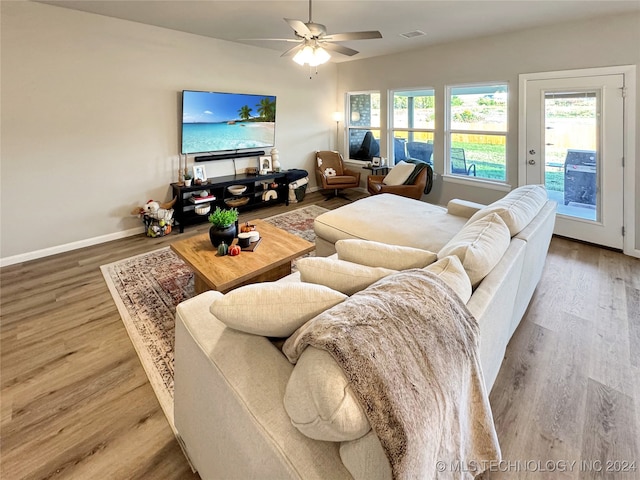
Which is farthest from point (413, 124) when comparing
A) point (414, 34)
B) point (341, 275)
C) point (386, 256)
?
point (341, 275)

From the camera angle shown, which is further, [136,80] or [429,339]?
[136,80]

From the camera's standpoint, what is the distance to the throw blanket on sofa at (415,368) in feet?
2.59

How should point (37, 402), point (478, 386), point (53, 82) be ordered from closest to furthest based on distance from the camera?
point (478, 386), point (37, 402), point (53, 82)

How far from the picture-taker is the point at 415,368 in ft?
2.89

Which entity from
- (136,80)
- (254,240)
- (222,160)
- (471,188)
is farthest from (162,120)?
(471,188)

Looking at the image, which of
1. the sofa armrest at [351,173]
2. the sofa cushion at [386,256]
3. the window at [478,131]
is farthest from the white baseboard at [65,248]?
the window at [478,131]

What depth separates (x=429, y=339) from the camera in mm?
961

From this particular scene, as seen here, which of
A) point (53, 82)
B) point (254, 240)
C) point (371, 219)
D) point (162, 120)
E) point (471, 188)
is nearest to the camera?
point (254, 240)

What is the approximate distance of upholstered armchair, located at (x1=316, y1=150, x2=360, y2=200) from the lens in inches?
242

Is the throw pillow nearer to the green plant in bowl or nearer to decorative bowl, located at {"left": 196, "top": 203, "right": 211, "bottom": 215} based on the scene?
decorative bowl, located at {"left": 196, "top": 203, "right": 211, "bottom": 215}

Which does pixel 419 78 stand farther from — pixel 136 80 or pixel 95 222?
pixel 95 222

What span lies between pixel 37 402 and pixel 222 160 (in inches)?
161

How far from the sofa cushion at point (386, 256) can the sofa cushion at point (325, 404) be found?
2.59ft

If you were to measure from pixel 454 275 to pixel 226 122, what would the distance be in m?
4.70
